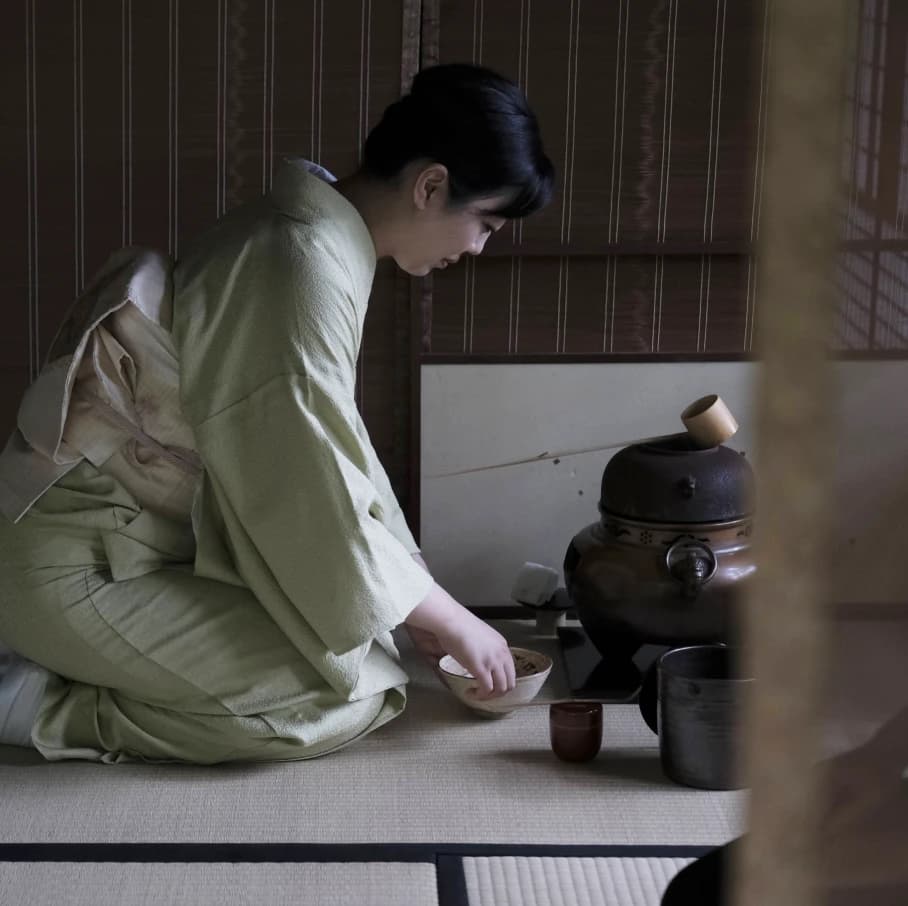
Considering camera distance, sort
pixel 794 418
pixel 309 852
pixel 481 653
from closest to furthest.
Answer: pixel 794 418, pixel 309 852, pixel 481 653

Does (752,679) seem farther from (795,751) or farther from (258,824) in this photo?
(258,824)

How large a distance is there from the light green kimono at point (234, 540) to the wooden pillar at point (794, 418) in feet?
6.88

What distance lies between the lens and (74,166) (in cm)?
365

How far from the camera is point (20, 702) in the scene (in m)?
2.71

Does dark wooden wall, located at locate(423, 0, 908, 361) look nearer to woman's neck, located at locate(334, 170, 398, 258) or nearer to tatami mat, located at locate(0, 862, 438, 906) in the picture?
woman's neck, located at locate(334, 170, 398, 258)

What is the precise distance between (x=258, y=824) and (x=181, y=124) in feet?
6.56

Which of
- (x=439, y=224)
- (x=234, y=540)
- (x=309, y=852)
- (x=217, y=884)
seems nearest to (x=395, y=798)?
(x=309, y=852)

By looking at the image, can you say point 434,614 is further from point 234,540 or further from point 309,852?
point 309,852

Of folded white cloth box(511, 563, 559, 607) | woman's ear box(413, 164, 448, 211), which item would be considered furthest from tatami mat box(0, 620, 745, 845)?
woman's ear box(413, 164, 448, 211)

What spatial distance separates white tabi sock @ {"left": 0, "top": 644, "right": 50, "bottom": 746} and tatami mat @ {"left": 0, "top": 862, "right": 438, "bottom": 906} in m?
0.53

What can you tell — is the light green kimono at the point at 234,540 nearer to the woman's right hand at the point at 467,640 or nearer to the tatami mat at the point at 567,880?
the woman's right hand at the point at 467,640

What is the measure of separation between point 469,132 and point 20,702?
4.64ft

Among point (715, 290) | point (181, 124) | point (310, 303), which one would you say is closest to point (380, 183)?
point (310, 303)

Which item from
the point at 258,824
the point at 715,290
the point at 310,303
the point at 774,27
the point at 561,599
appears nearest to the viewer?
the point at 774,27
